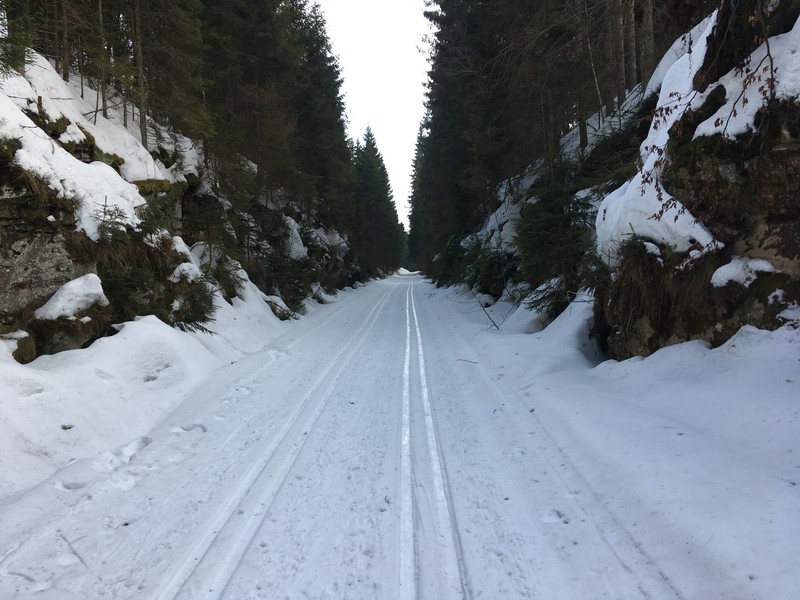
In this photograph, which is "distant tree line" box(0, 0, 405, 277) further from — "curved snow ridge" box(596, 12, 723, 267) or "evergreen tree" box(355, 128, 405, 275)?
"evergreen tree" box(355, 128, 405, 275)

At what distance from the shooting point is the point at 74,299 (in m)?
6.04

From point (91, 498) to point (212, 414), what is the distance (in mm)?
1977

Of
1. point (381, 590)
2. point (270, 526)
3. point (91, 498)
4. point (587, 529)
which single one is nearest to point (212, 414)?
point (91, 498)

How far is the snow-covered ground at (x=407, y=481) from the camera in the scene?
262 cm

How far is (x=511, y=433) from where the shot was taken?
4.79 meters

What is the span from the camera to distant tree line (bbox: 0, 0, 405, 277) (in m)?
9.87

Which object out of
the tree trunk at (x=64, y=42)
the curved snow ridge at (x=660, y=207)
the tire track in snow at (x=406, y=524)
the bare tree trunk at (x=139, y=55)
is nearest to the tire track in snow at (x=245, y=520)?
the tire track in snow at (x=406, y=524)

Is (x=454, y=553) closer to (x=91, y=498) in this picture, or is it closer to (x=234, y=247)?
(x=91, y=498)

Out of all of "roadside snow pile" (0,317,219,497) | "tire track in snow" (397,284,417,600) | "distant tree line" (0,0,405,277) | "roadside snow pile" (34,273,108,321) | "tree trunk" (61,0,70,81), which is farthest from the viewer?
"distant tree line" (0,0,405,277)

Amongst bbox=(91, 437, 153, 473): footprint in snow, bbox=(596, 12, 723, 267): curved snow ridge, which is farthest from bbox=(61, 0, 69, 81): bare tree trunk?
bbox=(596, 12, 723, 267): curved snow ridge

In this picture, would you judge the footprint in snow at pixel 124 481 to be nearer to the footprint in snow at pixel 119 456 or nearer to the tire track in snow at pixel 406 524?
the footprint in snow at pixel 119 456

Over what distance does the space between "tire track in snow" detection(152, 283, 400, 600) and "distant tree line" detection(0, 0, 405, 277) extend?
601 cm

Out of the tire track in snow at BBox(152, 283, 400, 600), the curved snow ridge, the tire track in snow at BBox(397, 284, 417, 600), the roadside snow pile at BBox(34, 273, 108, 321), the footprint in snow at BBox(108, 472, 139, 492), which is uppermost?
the curved snow ridge

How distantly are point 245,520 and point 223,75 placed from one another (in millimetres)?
17380
